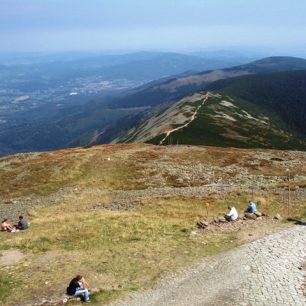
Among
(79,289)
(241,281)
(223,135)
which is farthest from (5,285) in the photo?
(223,135)

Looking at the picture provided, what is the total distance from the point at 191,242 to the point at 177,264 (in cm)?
493

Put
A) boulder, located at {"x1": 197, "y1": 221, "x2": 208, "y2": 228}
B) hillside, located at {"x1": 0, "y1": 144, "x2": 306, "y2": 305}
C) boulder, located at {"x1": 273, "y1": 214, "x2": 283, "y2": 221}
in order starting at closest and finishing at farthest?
hillside, located at {"x1": 0, "y1": 144, "x2": 306, "y2": 305}, boulder, located at {"x1": 197, "y1": 221, "x2": 208, "y2": 228}, boulder, located at {"x1": 273, "y1": 214, "x2": 283, "y2": 221}

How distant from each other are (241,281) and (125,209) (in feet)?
92.0

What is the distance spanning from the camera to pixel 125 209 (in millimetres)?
56125

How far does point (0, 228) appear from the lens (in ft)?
156

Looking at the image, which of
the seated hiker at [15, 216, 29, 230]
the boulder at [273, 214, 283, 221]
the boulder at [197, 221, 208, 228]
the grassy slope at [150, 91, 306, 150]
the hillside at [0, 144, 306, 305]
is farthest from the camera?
the grassy slope at [150, 91, 306, 150]

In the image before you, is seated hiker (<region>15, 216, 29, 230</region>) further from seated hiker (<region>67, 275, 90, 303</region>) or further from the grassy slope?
the grassy slope

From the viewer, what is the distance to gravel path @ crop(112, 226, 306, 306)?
27.3 metres

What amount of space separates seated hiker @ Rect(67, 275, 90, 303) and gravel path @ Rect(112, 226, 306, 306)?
2.01m

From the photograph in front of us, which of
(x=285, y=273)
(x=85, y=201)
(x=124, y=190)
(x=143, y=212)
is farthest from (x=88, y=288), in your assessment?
(x=124, y=190)

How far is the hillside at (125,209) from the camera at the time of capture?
32.2m

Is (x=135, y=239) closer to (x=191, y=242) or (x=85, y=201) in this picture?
(x=191, y=242)

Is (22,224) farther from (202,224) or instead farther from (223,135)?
(223,135)

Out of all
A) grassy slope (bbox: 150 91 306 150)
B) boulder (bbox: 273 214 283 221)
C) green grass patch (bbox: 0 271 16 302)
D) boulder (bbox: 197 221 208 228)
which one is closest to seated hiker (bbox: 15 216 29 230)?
green grass patch (bbox: 0 271 16 302)
